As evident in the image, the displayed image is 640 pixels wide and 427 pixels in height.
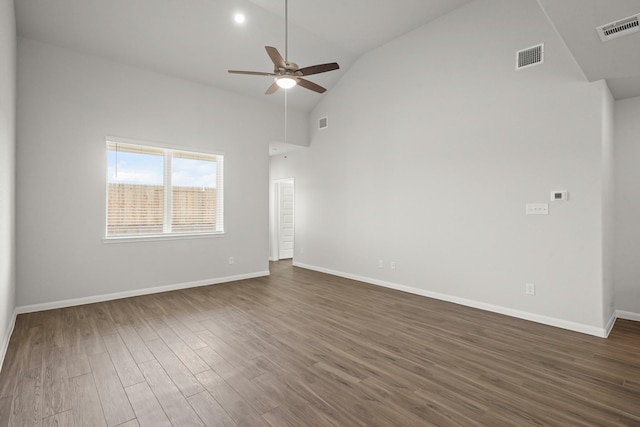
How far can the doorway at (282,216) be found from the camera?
26.7 feet

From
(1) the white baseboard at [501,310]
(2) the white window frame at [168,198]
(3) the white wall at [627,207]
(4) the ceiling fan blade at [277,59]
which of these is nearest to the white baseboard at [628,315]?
(3) the white wall at [627,207]

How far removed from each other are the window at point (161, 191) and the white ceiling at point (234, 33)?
4.50ft

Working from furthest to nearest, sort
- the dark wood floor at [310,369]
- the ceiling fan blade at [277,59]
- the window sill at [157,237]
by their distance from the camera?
the window sill at [157,237]
the ceiling fan blade at [277,59]
the dark wood floor at [310,369]

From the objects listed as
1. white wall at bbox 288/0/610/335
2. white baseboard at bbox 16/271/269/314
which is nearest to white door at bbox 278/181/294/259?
white baseboard at bbox 16/271/269/314

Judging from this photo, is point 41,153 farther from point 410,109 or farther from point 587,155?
point 587,155

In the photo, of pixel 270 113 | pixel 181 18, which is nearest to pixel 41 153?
pixel 181 18

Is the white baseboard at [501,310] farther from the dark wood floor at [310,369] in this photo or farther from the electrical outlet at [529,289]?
the electrical outlet at [529,289]

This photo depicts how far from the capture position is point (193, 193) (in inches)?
217

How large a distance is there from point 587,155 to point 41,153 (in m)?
6.57

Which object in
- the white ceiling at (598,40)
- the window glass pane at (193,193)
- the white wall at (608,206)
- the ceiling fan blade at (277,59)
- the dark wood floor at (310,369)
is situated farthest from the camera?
the window glass pane at (193,193)

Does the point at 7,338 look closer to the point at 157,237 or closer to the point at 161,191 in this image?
the point at 157,237

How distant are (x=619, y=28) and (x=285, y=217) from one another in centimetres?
691

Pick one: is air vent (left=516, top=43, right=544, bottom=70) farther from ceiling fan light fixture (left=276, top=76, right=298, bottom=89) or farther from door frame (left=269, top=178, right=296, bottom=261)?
door frame (left=269, top=178, right=296, bottom=261)

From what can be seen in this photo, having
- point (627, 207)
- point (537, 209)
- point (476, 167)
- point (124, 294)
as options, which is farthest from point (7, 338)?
point (627, 207)
